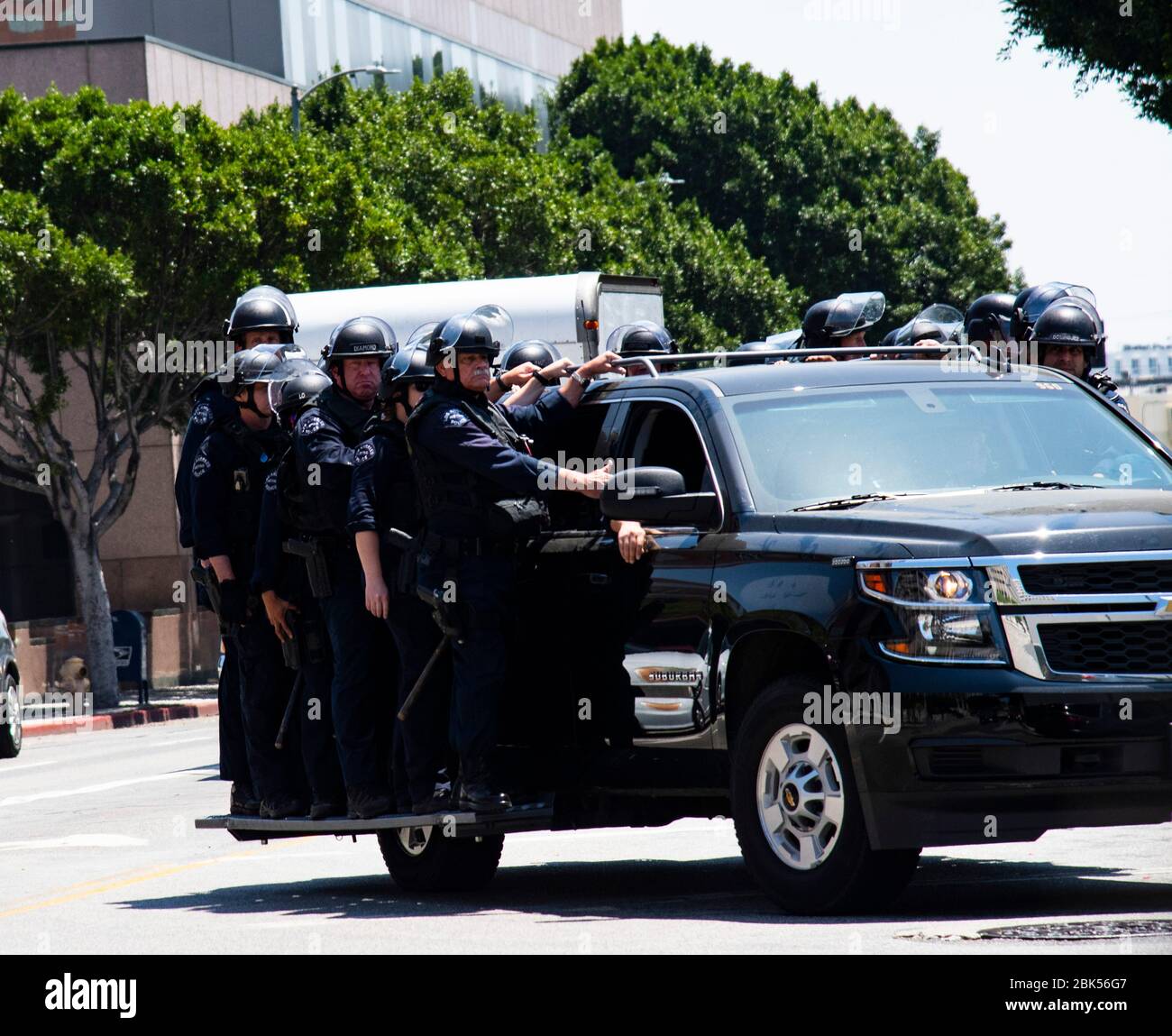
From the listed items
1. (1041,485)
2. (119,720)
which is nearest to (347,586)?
(1041,485)

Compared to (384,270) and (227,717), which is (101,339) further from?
(227,717)

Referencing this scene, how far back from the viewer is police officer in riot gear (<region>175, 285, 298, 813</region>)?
417 inches

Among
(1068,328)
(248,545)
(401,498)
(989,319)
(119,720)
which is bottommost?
(119,720)

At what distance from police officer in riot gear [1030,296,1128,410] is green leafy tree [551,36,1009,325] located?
144 ft

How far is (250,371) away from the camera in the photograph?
34.2ft

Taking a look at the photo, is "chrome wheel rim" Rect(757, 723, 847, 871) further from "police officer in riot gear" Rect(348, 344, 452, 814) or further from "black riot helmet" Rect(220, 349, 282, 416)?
"black riot helmet" Rect(220, 349, 282, 416)

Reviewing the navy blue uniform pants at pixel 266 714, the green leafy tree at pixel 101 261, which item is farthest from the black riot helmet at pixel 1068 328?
the green leafy tree at pixel 101 261

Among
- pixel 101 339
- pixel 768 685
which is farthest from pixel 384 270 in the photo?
pixel 768 685

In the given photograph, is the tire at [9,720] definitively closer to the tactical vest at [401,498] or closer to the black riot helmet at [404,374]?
the black riot helmet at [404,374]

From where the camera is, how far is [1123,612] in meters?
7.57

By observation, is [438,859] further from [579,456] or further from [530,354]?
[530,354]

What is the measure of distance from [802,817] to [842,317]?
17.0 feet

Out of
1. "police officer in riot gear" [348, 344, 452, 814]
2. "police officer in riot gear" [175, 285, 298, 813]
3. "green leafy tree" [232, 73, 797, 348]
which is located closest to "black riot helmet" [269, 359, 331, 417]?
"police officer in riot gear" [175, 285, 298, 813]

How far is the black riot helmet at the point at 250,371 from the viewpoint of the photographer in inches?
410
